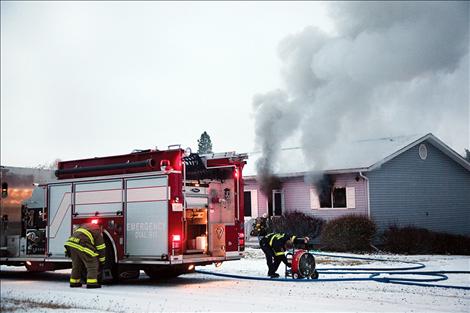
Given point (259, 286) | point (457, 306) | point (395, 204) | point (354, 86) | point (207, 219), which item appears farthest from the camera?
point (395, 204)

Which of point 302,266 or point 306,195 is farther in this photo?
point 306,195

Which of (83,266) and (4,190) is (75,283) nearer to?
(83,266)

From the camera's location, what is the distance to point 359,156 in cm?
2536

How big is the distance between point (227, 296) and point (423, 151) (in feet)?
58.2

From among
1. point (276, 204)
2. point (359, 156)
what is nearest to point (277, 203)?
point (276, 204)

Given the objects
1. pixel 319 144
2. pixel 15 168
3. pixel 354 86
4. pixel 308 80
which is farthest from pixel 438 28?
pixel 15 168

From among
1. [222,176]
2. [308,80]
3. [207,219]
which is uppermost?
[308,80]

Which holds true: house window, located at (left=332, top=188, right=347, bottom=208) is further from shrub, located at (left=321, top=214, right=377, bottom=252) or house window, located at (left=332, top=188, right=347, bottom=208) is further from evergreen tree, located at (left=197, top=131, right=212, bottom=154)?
evergreen tree, located at (left=197, top=131, right=212, bottom=154)

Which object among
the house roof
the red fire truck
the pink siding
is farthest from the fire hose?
the pink siding

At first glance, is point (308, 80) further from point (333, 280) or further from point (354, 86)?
point (333, 280)

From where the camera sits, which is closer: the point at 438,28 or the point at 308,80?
the point at 438,28

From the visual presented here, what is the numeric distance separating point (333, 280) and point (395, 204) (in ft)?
42.4

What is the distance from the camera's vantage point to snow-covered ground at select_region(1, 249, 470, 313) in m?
9.27

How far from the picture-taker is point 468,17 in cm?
1406
